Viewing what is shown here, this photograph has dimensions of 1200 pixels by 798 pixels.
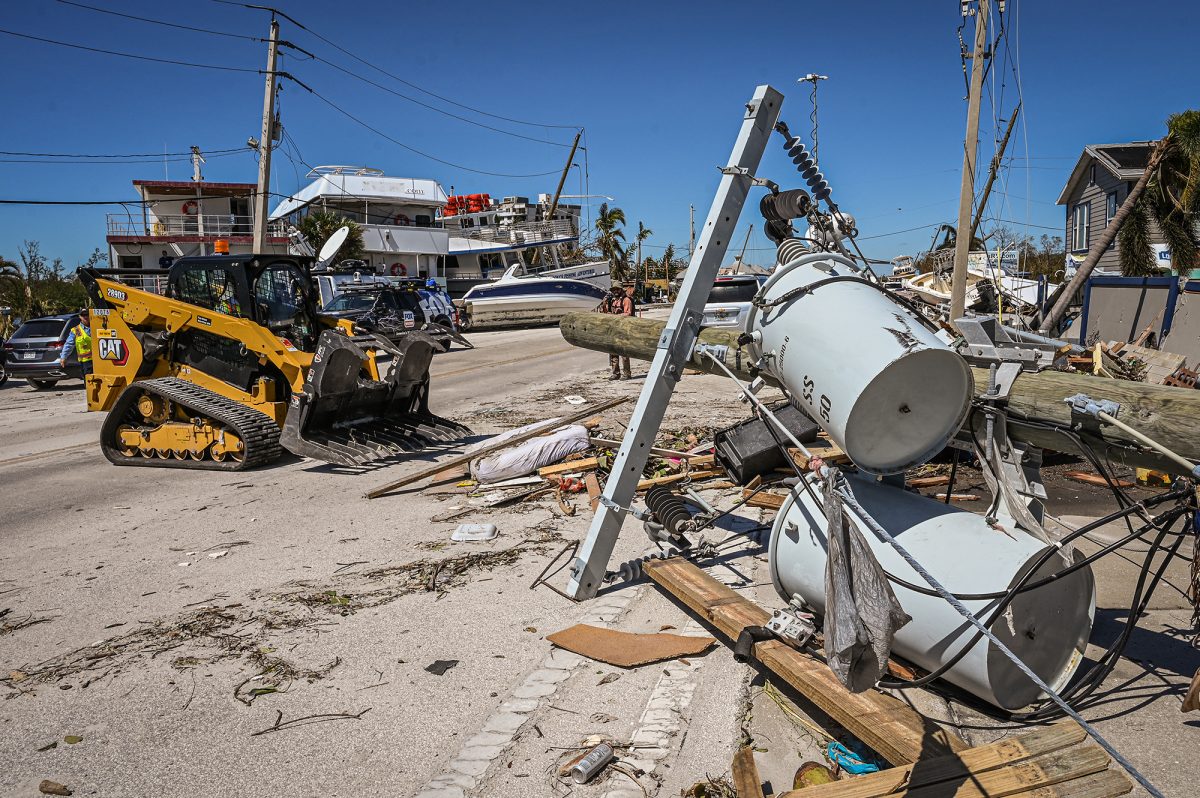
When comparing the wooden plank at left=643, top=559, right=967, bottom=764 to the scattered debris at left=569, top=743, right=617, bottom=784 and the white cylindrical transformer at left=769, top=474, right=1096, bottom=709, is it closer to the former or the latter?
the white cylindrical transformer at left=769, top=474, right=1096, bottom=709

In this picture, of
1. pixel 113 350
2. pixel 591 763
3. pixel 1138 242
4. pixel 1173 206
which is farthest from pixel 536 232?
pixel 591 763

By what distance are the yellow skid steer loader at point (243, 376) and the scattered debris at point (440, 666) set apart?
16.6 ft

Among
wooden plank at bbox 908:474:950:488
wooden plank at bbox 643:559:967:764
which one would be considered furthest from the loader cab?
wooden plank at bbox 908:474:950:488

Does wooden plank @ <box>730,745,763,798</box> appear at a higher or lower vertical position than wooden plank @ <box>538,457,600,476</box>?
higher

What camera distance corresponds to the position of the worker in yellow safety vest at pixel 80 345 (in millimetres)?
18828

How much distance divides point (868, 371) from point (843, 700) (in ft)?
5.10

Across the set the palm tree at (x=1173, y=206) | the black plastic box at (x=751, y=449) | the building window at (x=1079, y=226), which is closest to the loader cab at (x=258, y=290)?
→ the black plastic box at (x=751, y=449)

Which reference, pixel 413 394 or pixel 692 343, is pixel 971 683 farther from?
pixel 413 394

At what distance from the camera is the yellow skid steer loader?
31.3 feet

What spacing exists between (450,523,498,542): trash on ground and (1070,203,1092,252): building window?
35.2m

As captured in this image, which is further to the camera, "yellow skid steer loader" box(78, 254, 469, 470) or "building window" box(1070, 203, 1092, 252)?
"building window" box(1070, 203, 1092, 252)

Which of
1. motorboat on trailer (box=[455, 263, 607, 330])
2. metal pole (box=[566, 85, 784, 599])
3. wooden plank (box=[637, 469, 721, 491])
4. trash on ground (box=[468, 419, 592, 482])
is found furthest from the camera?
motorboat on trailer (box=[455, 263, 607, 330])

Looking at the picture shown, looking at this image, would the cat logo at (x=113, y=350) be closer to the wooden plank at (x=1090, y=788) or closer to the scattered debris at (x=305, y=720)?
the scattered debris at (x=305, y=720)

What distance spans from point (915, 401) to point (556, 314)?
3321cm
